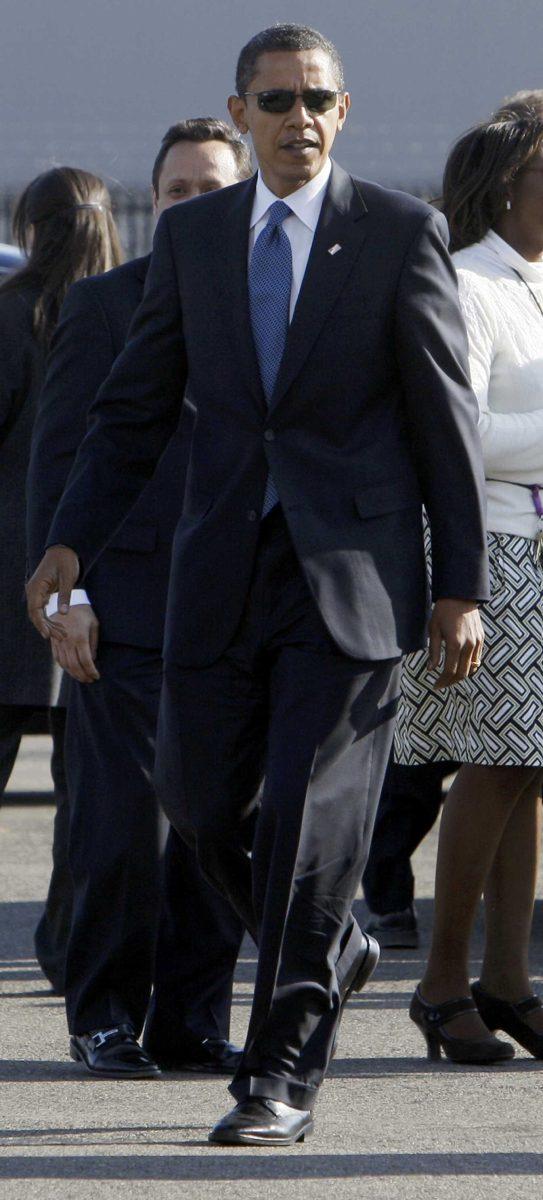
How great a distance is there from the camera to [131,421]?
4.20 meters

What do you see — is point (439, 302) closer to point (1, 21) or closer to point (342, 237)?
point (342, 237)

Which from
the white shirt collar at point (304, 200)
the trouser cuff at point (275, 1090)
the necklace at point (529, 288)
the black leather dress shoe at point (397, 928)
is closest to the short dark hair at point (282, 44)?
the white shirt collar at point (304, 200)

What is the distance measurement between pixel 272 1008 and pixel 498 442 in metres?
1.44

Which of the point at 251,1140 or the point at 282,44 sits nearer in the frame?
the point at 251,1140

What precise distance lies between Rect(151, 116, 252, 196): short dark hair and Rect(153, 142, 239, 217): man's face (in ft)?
0.04

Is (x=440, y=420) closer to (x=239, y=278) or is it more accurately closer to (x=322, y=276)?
(x=322, y=276)

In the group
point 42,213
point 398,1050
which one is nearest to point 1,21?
point 42,213

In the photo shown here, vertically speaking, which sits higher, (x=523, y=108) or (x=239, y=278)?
(x=523, y=108)

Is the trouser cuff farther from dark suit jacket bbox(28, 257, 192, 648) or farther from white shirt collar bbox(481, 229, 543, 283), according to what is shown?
white shirt collar bbox(481, 229, 543, 283)

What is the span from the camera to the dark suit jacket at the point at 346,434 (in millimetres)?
3898

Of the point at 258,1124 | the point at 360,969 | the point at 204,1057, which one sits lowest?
the point at 204,1057

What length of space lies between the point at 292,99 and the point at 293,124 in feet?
0.14

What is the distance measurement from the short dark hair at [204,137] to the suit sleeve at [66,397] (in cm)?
47

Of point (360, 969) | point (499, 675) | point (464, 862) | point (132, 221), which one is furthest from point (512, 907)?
point (132, 221)
